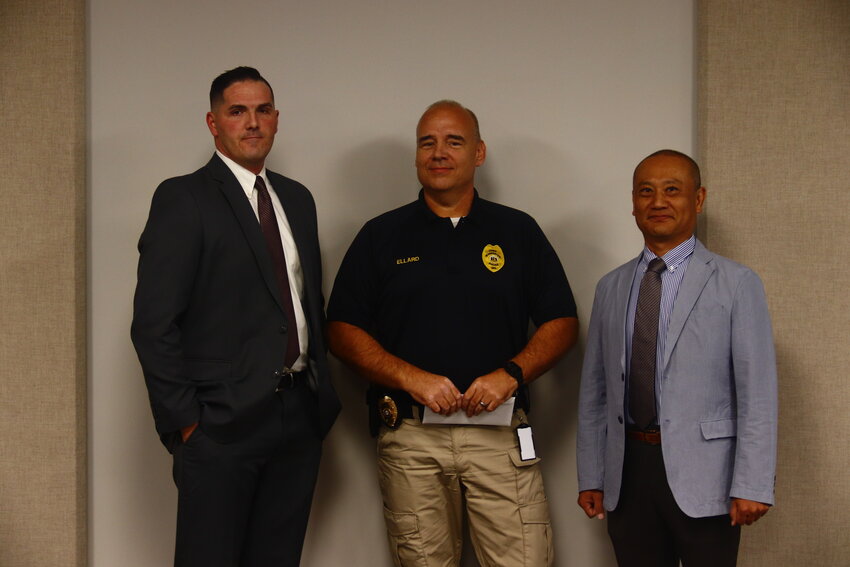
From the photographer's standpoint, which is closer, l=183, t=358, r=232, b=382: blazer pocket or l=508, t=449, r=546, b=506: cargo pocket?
l=183, t=358, r=232, b=382: blazer pocket

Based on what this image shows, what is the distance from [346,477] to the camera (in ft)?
10.0

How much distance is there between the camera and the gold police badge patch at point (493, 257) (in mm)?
2611

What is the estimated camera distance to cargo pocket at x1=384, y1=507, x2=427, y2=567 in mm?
2541

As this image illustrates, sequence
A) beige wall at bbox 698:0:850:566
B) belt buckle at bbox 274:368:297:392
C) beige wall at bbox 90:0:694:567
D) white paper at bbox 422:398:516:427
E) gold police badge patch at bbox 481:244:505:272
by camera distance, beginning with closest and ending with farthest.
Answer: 1. belt buckle at bbox 274:368:297:392
2. white paper at bbox 422:398:516:427
3. gold police badge patch at bbox 481:244:505:272
4. beige wall at bbox 698:0:850:566
5. beige wall at bbox 90:0:694:567

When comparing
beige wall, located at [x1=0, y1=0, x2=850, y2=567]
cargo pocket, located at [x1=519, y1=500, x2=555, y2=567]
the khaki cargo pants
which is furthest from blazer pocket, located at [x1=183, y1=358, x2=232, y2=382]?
cargo pocket, located at [x1=519, y1=500, x2=555, y2=567]

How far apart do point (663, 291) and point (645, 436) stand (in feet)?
1.36

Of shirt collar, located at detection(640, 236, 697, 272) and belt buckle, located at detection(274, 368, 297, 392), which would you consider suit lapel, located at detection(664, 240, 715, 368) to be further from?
belt buckle, located at detection(274, 368, 297, 392)

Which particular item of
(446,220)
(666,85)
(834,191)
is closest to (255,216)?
(446,220)

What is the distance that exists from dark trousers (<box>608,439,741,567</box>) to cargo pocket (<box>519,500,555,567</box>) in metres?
0.30

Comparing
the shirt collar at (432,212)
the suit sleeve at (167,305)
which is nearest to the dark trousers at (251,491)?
the suit sleeve at (167,305)

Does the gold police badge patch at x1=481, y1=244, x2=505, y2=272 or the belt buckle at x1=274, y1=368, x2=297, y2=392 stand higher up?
the gold police badge patch at x1=481, y1=244, x2=505, y2=272

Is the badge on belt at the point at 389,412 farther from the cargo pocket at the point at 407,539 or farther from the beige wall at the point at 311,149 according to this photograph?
the beige wall at the point at 311,149

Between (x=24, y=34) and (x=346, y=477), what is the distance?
81.6 inches

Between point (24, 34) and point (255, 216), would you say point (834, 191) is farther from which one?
point (24, 34)
